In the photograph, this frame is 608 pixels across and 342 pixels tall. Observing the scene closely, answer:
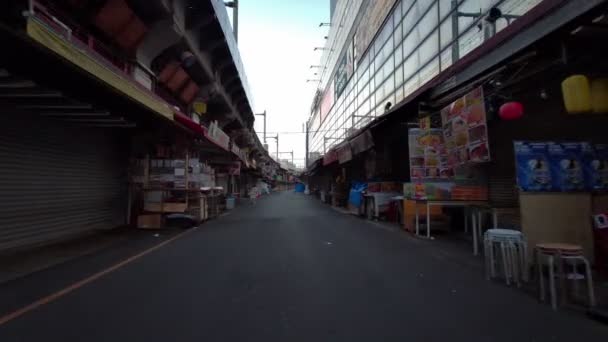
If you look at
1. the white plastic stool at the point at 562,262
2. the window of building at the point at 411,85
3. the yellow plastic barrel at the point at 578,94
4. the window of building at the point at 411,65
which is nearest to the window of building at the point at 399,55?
the window of building at the point at 411,65

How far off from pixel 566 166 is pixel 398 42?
12.7 m

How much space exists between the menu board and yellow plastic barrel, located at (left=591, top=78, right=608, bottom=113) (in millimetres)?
1950

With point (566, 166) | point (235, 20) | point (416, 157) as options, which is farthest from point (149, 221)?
point (235, 20)

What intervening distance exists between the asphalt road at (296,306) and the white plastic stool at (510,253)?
307mm

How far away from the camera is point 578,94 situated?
524 centimetres

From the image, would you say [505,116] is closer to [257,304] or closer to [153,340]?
[257,304]

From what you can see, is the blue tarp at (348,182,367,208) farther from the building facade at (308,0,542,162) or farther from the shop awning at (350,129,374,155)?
the building facade at (308,0,542,162)

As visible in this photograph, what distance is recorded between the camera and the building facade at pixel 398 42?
10319 mm

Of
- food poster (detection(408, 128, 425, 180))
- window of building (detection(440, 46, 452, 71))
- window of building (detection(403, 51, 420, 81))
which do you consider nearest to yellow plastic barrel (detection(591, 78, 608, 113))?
food poster (detection(408, 128, 425, 180))

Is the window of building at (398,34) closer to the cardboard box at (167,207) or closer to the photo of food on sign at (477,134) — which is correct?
the photo of food on sign at (477,134)

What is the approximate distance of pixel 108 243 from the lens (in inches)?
368

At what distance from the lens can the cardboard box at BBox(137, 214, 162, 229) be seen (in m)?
12.5

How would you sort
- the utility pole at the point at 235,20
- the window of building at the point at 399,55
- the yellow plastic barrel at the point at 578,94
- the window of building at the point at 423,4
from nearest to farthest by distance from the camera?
the yellow plastic barrel at the point at 578,94, the window of building at the point at 423,4, the window of building at the point at 399,55, the utility pole at the point at 235,20

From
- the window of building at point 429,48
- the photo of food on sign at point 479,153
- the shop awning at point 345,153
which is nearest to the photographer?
the photo of food on sign at point 479,153
